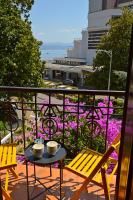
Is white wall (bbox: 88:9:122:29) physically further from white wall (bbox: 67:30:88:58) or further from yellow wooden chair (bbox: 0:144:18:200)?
yellow wooden chair (bbox: 0:144:18:200)

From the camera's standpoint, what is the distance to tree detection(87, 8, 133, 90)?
20.9m

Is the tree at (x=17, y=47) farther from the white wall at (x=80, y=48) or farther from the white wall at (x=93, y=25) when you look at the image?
the white wall at (x=80, y=48)

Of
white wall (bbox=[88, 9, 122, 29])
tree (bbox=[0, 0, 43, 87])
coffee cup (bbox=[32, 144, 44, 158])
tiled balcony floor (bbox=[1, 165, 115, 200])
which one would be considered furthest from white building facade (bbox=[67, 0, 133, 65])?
coffee cup (bbox=[32, 144, 44, 158])

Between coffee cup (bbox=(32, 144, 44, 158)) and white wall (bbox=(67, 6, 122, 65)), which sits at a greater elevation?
white wall (bbox=(67, 6, 122, 65))

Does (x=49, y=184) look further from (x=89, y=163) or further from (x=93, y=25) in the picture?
(x=93, y=25)

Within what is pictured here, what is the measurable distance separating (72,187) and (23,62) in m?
10.3

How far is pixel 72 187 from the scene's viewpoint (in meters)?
3.22

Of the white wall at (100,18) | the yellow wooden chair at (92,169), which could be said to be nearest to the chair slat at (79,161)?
the yellow wooden chair at (92,169)

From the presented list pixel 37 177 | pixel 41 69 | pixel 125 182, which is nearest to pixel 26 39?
pixel 41 69

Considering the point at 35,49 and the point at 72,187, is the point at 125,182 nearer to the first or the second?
the point at 72,187

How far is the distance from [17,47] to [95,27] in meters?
48.8

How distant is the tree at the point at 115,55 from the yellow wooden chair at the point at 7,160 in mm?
18176

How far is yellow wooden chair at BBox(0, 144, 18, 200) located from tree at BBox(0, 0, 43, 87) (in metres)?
9.01

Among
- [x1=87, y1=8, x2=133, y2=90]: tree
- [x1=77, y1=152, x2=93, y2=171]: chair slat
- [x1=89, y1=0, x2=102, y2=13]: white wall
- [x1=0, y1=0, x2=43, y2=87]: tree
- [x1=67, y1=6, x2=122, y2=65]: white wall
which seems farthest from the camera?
[x1=89, y1=0, x2=102, y2=13]: white wall
